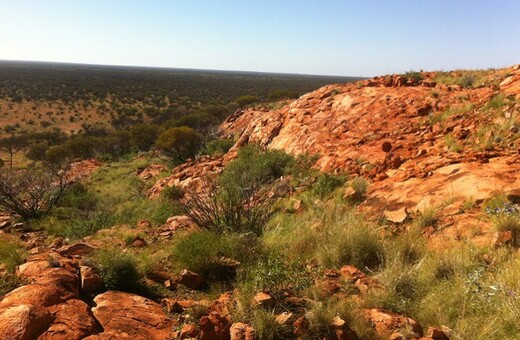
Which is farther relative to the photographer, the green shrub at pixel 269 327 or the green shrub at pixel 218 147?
the green shrub at pixel 218 147

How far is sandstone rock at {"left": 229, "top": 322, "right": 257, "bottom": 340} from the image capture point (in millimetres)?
2633

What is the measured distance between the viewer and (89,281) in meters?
3.49

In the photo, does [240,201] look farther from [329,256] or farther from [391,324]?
[391,324]

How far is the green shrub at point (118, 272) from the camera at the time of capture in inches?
144

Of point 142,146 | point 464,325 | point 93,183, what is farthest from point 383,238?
point 142,146

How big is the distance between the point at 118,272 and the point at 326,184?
4.48 meters

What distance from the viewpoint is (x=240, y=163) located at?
1068cm

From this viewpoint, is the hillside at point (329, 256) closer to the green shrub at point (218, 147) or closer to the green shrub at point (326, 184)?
the green shrub at point (326, 184)

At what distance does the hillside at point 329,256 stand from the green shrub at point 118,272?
0.6 inches

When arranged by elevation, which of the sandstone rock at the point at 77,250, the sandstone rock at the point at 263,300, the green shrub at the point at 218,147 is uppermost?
the sandstone rock at the point at 263,300

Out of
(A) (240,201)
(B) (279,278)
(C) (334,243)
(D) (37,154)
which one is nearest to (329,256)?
(C) (334,243)

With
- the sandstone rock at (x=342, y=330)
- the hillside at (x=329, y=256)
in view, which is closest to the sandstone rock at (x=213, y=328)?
the hillside at (x=329, y=256)

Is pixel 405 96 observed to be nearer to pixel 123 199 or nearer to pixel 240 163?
pixel 240 163

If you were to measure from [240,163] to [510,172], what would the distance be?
273 inches
